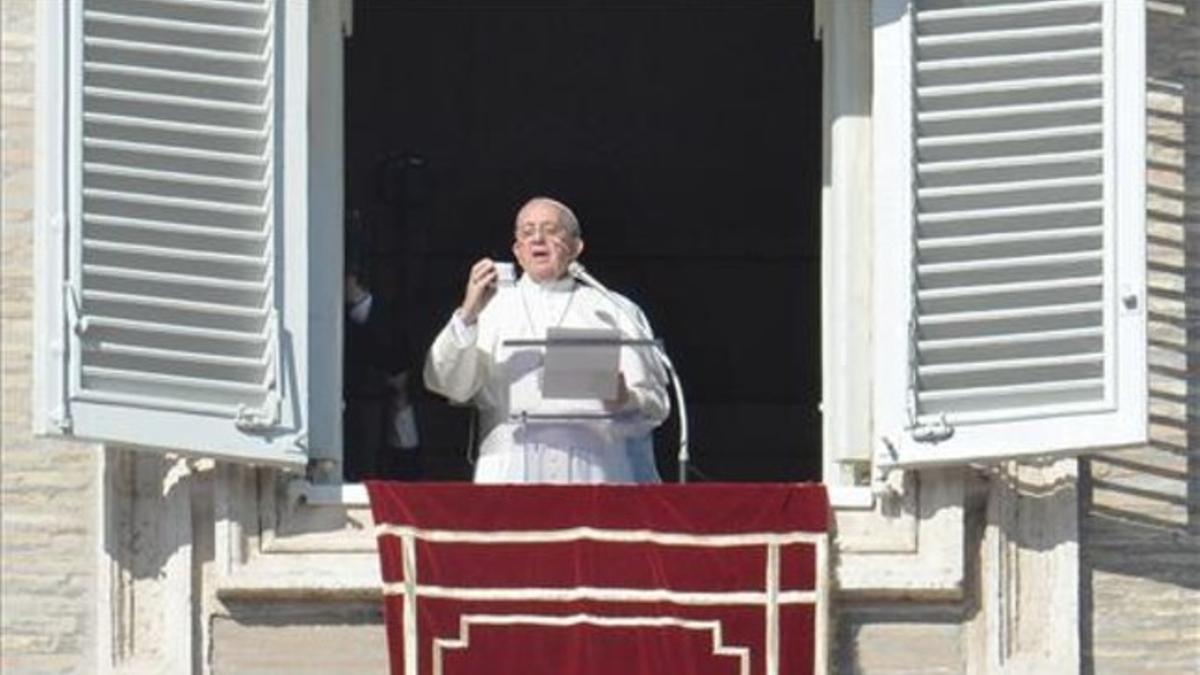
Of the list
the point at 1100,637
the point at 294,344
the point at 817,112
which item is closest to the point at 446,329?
the point at 294,344

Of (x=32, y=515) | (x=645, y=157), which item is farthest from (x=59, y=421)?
(x=645, y=157)

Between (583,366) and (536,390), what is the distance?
0.57ft

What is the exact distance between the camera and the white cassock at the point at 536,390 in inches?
703

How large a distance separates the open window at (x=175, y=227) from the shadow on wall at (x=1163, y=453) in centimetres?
183

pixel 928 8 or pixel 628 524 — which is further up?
pixel 928 8

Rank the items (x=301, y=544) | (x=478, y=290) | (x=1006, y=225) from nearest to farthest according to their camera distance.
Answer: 1. (x=301, y=544)
2. (x=1006, y=225)
3. (x=478, y=290)

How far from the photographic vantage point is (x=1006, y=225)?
17797 mm

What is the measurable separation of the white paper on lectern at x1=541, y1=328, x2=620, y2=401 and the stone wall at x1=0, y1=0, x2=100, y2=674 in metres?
1.05

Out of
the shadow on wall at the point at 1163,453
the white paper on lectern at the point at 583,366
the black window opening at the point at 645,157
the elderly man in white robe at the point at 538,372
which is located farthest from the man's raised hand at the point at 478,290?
the black window opening at the point at 645,157

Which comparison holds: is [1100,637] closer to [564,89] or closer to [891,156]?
[891,156]

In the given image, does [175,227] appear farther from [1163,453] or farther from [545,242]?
[1163,453]

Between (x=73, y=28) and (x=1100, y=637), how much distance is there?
267 cm

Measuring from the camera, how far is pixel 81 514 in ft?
58.3

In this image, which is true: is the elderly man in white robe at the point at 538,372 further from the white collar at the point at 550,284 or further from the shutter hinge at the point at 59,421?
the shutter hinge at the point at 59,421
